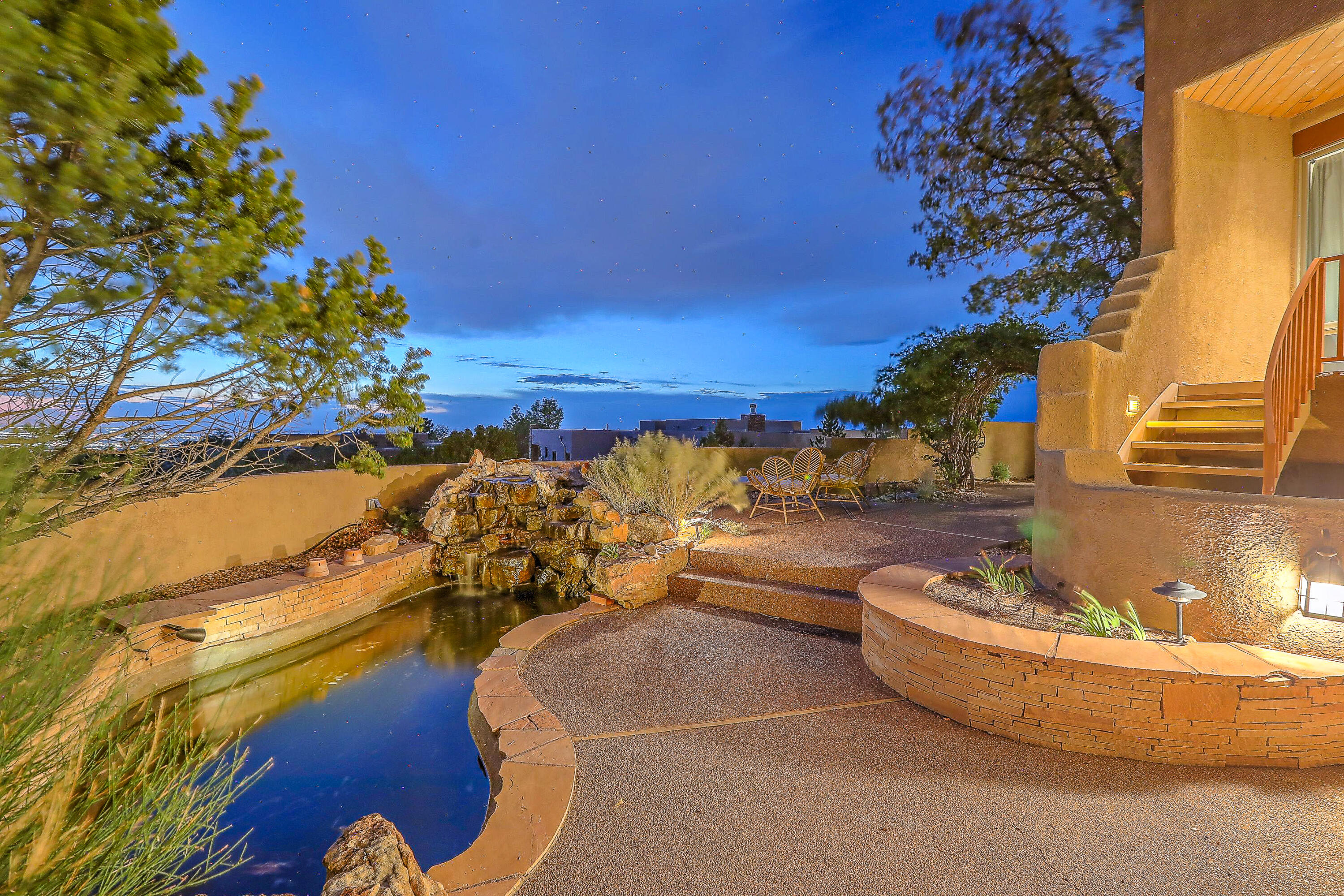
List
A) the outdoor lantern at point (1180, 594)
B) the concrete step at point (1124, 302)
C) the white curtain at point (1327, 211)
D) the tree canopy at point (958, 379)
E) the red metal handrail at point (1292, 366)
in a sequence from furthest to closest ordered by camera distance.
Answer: the tree canopy at point (958, 379), the white curtain at point (1327, 211), the concrete step at point (1124, 302), the red metal handrail at point (1292, 366), the outdoor lantern at point (1180, 594)

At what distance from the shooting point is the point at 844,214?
17156mm

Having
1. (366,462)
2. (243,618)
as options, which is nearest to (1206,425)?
(366,462)

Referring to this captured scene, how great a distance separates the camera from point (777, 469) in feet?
24.1

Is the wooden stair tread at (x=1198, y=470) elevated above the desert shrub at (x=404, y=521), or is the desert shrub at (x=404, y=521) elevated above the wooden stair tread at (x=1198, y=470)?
the wooden stair tread at (x=1198, y=470)

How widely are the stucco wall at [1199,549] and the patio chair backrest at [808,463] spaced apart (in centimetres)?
390

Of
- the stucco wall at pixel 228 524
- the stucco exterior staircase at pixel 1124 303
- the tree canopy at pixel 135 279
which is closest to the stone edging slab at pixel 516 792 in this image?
the tree canopy at pixel 135 279

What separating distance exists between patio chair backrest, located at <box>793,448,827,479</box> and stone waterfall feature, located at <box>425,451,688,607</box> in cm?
248

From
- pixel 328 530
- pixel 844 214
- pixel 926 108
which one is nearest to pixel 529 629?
pixel 328 530

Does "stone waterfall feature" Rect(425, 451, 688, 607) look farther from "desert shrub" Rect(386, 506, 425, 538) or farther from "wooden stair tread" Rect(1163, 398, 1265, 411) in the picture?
"wooden stair tread" Rect(1163, 398, 1265, 411)

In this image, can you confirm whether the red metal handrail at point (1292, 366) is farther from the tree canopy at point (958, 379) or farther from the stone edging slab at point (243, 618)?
the stone edging slab at point (243, 618)

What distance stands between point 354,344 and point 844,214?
17533mm

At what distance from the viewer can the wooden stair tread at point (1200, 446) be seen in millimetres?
3689

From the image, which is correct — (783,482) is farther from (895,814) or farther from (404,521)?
(404,521)

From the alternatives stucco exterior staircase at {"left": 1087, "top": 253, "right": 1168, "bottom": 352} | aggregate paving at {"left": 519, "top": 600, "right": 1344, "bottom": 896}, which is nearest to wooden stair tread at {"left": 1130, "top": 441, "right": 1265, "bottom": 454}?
stucco exterior staircase at {"left": 1087, "top": 253, "right": 1168, "bottom": 352}
